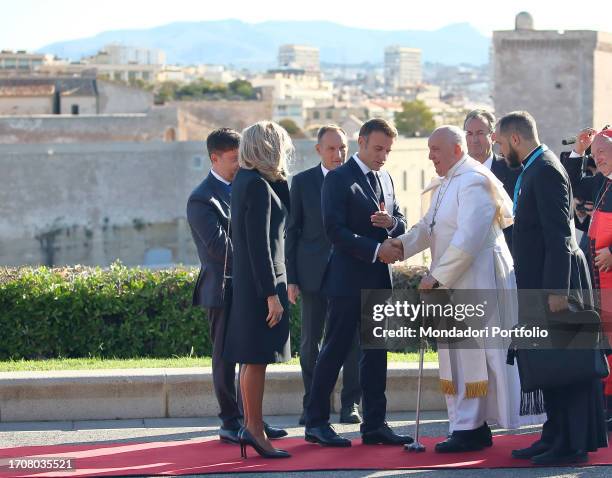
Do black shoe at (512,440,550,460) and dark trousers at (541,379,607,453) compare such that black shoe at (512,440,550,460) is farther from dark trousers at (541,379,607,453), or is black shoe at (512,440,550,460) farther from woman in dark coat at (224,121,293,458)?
woman in dark coat at (224,121,293,458)

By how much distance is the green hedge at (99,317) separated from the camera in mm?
8047

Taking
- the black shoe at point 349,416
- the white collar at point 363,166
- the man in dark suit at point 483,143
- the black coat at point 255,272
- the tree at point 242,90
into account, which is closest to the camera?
the black coat at point 255,272

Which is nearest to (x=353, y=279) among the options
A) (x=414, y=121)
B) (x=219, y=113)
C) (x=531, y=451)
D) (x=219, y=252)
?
(x=219, y=252)

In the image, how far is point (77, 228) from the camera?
174 feet

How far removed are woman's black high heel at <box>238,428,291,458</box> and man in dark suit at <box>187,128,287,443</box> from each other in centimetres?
32

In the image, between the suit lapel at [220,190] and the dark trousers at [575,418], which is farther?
the suit lapel at [220,190]

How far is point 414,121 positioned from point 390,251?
71.0 meters

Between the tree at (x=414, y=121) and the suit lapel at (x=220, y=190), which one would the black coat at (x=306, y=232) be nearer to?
the suit lapel at (x=220, y=190)

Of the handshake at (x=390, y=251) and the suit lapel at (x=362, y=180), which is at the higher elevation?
the suit lapel at (x=362, y=180)

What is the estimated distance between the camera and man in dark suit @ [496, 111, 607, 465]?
5.84m

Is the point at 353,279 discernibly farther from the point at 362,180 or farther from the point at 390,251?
the point at 362,180

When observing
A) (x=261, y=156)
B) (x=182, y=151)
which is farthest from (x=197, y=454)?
(x=182, y=151)

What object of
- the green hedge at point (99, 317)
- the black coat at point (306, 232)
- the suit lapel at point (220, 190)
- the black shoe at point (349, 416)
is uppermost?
the suit lapel at point (220, 190)

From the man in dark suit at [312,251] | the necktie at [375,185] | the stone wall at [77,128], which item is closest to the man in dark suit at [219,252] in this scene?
the man in dark suit at [312,251]
